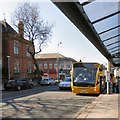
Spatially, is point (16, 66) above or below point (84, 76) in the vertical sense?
above

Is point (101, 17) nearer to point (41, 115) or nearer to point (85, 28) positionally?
point (85, 28)

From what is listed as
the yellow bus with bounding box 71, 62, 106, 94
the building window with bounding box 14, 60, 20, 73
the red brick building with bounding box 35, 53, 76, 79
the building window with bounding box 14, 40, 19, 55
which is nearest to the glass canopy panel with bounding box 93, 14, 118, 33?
the yellow bus with bounding box 71, 62, 106, 94

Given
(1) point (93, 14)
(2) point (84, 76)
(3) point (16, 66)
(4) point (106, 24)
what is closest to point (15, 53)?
(3) point (16, 66)

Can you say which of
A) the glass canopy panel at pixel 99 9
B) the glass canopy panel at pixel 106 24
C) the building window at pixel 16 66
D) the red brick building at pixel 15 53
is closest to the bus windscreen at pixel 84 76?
the glass canopy panel at pixel 106 24

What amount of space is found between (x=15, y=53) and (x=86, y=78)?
119 feet

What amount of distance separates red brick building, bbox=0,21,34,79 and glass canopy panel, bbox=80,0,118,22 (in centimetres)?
4524

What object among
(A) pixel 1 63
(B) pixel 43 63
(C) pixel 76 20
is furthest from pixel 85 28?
(B) pixel 43 63

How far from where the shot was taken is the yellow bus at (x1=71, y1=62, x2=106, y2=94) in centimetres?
2572

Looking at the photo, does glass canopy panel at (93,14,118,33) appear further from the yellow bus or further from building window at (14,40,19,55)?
building window at (14,40,19,55)

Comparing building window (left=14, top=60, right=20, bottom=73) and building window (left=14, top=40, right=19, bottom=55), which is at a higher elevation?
building window (left=14, top=40, right=19, bottom=55)

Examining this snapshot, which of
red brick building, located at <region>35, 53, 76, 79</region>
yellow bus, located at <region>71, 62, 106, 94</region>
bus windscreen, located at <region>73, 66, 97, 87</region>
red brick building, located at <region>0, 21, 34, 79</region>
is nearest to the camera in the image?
yellow bus, located at <region>71, 62, 106, 94</region>

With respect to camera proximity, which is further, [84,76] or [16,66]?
[16,66]

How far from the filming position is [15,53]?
60969 mm

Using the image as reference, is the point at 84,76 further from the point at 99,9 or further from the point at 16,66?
the point at 16,66
